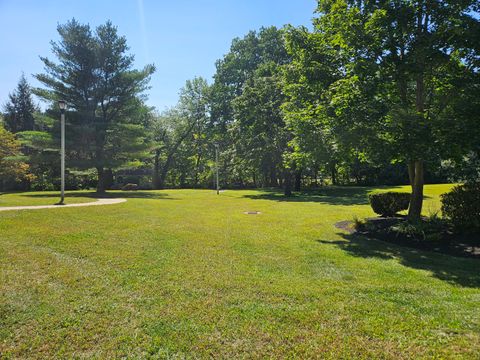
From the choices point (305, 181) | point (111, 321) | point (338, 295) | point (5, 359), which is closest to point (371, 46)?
point (338, 295)

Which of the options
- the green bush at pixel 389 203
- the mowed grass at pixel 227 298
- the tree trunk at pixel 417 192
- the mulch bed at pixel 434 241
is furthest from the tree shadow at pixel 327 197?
the mowed grass at pixel 227 298

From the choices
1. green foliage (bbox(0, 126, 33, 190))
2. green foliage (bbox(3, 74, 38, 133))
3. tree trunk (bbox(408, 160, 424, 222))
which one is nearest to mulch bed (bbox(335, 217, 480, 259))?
tree trunk (bbox(408, 160, 424, 222))

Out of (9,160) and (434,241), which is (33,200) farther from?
(434,241)

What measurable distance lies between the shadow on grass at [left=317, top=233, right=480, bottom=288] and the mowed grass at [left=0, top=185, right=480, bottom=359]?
38 mm

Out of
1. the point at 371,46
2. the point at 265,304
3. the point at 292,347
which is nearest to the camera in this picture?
the point at 292,347

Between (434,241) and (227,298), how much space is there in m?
6.46

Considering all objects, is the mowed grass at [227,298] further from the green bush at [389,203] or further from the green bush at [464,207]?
the green bush at [389,203]

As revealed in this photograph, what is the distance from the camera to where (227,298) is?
4.12 m

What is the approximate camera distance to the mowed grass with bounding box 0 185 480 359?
3031 mm

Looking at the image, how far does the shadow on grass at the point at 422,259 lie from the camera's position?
537cm

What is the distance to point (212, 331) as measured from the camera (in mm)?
3285

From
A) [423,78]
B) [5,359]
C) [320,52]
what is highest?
[320,52]

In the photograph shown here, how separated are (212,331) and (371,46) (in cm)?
737

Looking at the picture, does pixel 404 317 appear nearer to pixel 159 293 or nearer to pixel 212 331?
pixel 212 331
